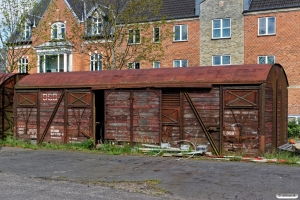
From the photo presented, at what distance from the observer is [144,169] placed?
11.6m

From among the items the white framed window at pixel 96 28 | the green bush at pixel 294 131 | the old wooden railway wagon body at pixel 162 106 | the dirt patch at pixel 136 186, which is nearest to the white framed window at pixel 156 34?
the white framed window at pixel 96 28

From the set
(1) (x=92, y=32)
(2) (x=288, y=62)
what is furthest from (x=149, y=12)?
(2) (x=288, y=62)

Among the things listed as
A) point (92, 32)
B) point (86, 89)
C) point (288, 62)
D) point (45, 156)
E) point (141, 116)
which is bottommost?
point (45, 156)

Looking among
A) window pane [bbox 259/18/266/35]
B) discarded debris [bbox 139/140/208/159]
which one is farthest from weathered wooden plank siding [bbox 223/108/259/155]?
window pane [bbox 259/18/266/35]

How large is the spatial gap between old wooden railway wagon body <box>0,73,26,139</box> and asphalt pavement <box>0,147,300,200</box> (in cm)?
485

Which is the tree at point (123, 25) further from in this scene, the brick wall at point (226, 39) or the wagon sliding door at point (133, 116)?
the wagon sliding door at point (133, 116)

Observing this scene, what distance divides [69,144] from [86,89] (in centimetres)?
243

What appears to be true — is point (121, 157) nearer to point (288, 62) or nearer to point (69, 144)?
point (69, 144)

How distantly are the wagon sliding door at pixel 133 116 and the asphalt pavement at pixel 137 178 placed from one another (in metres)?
1.48

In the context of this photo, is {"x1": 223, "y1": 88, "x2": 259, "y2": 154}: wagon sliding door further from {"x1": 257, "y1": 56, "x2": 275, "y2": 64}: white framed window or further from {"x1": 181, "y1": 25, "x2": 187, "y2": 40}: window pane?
{"x1": 181, "y1": 25, "x2": 187, "y2": 40}: window pane

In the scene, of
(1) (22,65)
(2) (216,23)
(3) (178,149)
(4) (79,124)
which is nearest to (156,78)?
(3) (178,149)

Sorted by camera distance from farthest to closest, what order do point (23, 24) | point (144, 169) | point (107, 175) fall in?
1. point (23, 24)
2. point (144, 169)
3. point (107, 175)

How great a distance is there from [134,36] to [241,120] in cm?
1389

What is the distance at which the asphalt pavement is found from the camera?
336 inches
